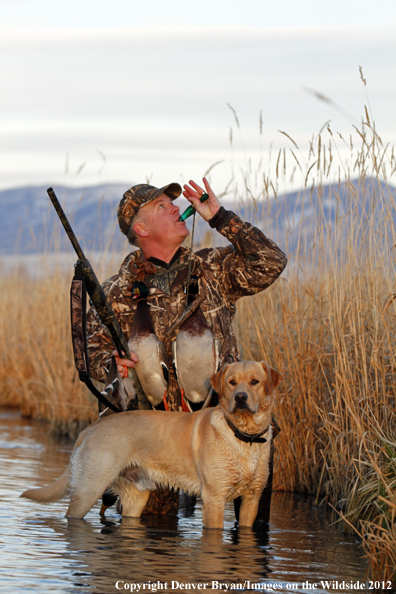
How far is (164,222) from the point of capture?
5.95 meters

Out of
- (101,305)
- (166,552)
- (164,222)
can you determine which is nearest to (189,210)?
(164,222)

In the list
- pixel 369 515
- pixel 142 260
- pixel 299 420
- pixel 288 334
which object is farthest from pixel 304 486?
pixel 142 260

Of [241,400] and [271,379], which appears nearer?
[241,400]

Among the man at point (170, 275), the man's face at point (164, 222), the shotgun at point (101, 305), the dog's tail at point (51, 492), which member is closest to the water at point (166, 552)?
the dog's tail at point (51, 492)

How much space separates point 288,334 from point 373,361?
41.7 inches

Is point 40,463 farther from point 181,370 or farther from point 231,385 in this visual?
point 231,385

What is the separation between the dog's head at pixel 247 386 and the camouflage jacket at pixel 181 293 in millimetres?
741

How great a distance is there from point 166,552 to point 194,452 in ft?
2.31

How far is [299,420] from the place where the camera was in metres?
6.11

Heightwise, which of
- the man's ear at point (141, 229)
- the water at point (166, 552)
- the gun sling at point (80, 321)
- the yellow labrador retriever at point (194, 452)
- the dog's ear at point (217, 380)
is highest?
the man's ear at point (141, 229)

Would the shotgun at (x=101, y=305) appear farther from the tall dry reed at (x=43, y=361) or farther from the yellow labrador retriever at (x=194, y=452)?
the tall dry reed at (x=43, y=361)

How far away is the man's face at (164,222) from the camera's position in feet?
19.4

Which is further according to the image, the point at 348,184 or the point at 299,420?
the point at 299,420

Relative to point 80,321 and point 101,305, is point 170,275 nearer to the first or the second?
point 101,305
